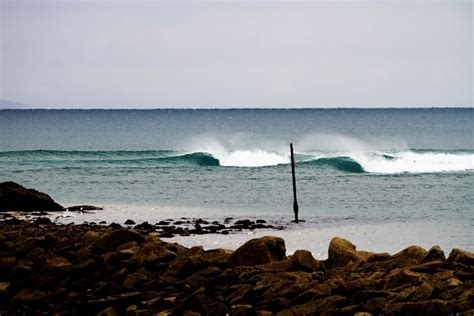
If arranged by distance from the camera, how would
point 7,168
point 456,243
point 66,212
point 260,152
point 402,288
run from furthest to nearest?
point 260,152
point 7,168
point 66,212
point 456,243
point 402,288

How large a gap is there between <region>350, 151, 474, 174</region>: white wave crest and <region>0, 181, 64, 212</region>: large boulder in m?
25.6

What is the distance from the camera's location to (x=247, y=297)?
1237 cm

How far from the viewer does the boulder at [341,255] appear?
1374cm

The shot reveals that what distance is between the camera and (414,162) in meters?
57.3

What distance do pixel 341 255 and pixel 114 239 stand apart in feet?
13.4

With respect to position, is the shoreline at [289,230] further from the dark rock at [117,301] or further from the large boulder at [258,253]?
the dark rock at [117,301]

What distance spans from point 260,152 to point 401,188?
21.1 meters

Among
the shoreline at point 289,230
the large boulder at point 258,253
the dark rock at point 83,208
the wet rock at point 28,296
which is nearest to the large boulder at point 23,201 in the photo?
the dark rock at point 83,208

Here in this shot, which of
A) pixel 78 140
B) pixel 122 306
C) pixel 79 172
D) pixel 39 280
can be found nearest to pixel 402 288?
pixel 122 306

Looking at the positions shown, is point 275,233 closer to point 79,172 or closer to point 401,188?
point 401,188

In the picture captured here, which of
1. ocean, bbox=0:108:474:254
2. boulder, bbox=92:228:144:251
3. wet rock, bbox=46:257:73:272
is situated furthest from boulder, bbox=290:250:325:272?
ocean, bbox=0:108:474:254

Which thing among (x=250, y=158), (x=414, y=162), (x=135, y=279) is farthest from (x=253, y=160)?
(x=135, y=279)

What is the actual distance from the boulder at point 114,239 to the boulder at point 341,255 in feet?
11.9

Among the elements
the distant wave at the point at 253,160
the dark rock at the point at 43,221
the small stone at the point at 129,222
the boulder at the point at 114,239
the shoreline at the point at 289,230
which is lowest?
the shoreline at the point at 289,230
